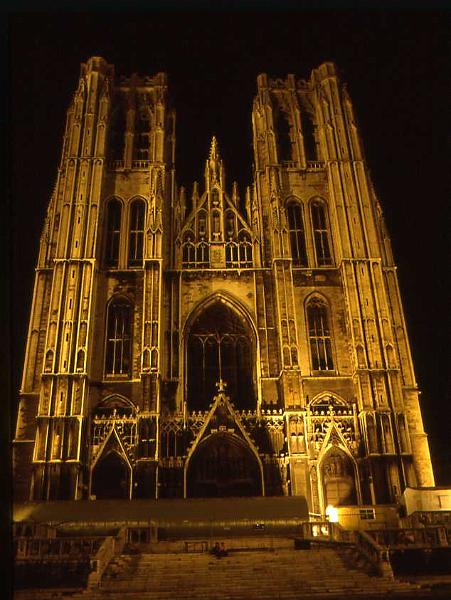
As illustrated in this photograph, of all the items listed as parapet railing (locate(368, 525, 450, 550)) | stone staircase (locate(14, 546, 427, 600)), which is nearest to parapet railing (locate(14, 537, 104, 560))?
stone staircase (locate(14, 546, 427, 600))

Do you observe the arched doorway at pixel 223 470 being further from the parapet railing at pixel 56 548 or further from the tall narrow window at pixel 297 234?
the tall narrow window at pixel 297 234

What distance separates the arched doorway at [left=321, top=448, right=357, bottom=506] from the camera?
89.4ft

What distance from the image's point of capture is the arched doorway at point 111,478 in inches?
1069

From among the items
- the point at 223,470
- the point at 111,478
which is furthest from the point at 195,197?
the point at 111,478

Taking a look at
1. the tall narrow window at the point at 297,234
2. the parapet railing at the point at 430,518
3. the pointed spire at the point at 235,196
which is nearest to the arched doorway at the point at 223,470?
the parapet railing at the point at 430,518

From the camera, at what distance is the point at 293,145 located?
38531 millimetres

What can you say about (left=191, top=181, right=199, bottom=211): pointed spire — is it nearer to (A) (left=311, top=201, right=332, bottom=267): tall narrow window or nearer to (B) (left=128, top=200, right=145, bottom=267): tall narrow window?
(B) (left=128, top=200, right=145, bottom=267): tall narrow window

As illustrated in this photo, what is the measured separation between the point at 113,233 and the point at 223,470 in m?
15.2

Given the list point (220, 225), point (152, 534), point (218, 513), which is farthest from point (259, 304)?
point (152, 534)

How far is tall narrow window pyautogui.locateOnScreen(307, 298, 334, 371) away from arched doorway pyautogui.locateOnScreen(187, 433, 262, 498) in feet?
20.5

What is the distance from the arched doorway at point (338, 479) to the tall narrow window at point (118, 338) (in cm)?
1084

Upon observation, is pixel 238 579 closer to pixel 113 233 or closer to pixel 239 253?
pixel 239 253

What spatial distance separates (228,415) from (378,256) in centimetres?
1198

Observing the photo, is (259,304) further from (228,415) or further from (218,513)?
(218,513)
